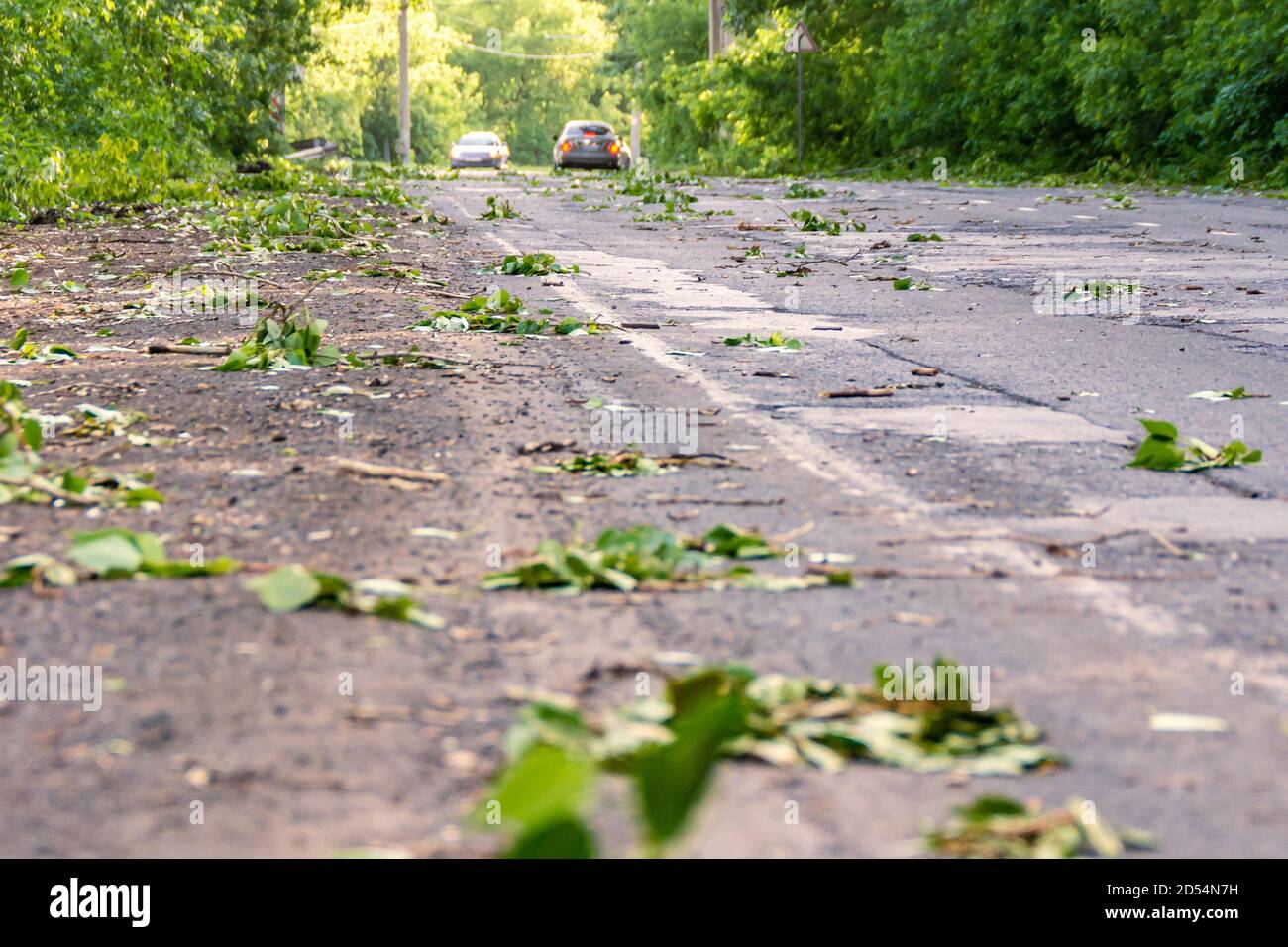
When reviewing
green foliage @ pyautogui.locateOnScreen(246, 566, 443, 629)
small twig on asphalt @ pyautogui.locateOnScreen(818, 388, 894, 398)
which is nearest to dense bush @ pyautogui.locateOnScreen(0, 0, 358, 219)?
small twig on asphalt @ pyautogui.locateOnScreen(818, 388, 894, 398)

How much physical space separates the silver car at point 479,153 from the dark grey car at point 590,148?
10862mm

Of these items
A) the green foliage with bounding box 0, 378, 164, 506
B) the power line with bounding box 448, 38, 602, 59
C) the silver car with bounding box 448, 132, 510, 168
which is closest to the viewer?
the green foliage with bounding box 0, 378, 164, 506

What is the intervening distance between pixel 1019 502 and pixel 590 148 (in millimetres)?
43163

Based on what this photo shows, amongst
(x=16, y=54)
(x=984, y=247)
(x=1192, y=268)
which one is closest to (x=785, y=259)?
(x=984, y=247)

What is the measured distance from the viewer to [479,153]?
57.7 meters

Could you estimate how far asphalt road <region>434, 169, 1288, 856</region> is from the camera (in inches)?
103

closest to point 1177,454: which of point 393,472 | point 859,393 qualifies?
point 859,393

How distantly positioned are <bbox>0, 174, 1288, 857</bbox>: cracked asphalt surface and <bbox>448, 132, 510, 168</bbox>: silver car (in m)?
50.4

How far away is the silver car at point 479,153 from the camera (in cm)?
5766

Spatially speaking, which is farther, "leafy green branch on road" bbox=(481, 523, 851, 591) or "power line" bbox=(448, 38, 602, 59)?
"power line" bbox=(448, 38, 602, 59)

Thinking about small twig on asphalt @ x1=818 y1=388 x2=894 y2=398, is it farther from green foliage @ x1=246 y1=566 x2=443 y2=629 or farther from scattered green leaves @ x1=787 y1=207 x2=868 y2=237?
scattered green leaves @ x1=787 y1=207 x2=868 y2=237

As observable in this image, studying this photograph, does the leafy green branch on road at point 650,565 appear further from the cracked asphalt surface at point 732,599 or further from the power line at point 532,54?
the power line at point 532,54

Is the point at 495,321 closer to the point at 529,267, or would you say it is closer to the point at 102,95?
the point at 529,267
